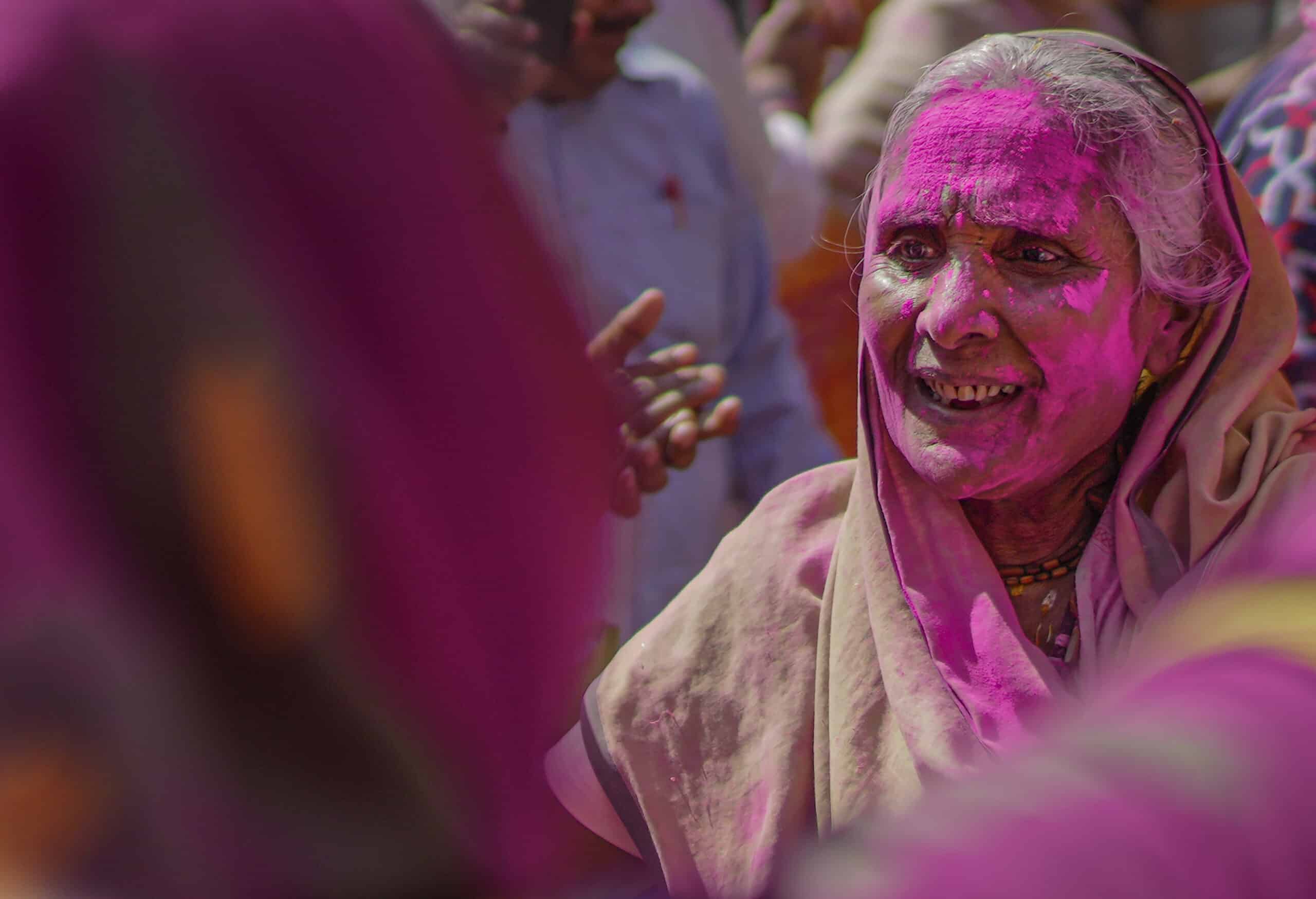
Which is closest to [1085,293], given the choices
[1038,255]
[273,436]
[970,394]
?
[1038,255]

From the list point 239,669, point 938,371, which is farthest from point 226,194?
point 938,371

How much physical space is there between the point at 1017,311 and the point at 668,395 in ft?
2.95

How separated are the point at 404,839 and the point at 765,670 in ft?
5.15

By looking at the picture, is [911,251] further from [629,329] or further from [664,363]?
[664,363]

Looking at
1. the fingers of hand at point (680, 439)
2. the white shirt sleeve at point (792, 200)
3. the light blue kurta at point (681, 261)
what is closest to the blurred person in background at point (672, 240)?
the light blue kurta at point (681, 261)

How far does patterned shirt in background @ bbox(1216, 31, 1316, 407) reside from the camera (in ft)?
10.8

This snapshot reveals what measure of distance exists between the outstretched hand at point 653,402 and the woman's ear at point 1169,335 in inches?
34.0

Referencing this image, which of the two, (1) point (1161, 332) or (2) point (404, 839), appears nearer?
(2) point (404, 839)

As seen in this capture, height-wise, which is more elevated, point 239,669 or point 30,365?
point 30,365

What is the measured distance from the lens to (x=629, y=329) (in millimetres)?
2953

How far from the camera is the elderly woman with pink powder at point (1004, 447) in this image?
2283mm

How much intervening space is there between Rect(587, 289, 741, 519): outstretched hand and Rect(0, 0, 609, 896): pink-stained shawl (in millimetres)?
1935

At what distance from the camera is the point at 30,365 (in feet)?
2.74

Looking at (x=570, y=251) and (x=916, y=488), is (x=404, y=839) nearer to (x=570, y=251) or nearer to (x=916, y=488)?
(x=570, y=251)
